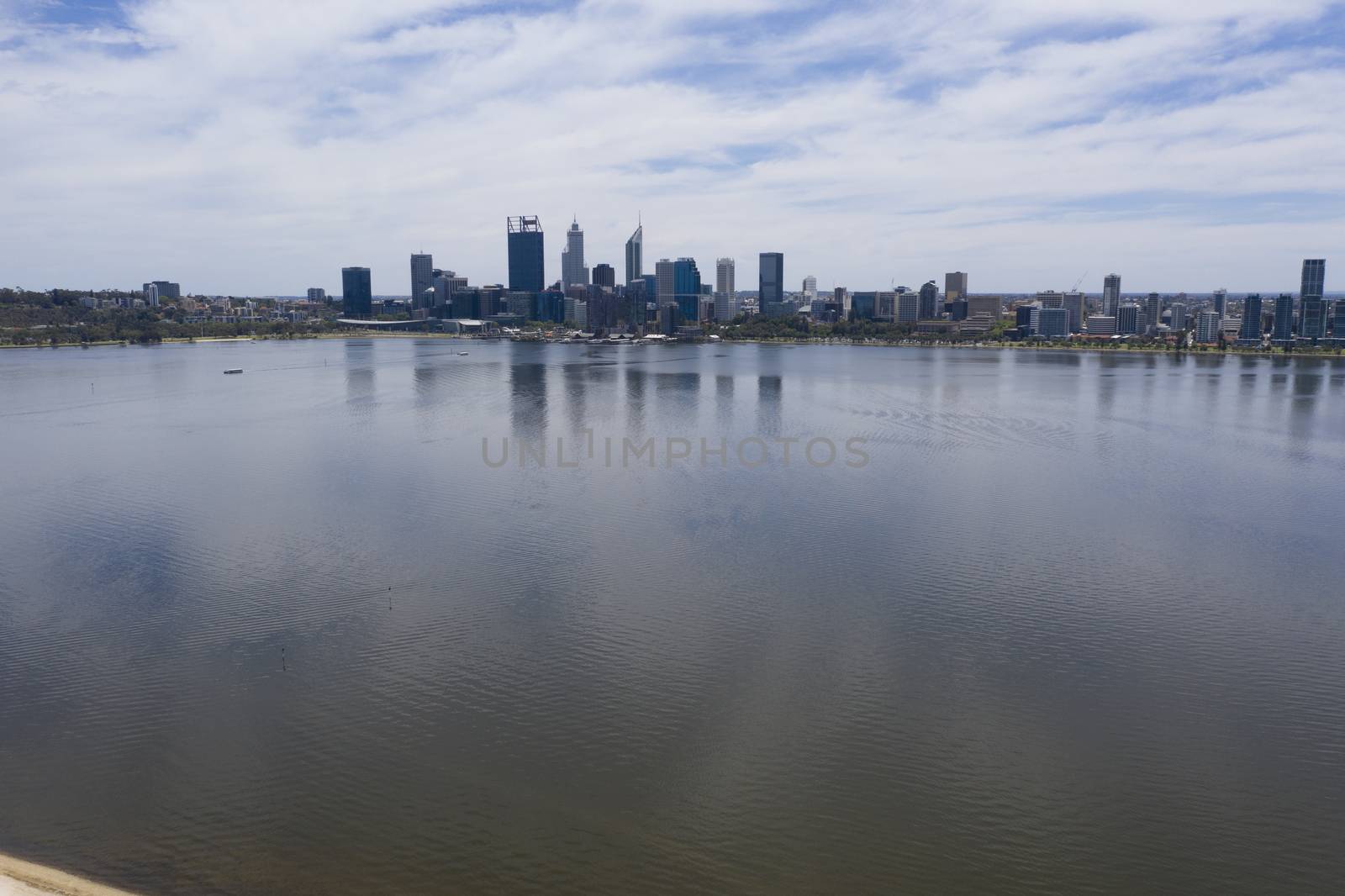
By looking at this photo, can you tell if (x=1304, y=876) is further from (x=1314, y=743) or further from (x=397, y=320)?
(x=397, y=320)

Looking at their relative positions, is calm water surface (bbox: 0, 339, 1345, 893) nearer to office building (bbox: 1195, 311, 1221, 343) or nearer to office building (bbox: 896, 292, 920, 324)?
office building (bbox: 1195, 311, 1221, 343)

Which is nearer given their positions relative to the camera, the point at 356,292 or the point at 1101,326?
the point at 1101,326

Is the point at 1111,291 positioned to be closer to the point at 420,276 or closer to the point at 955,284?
the point at 955,284

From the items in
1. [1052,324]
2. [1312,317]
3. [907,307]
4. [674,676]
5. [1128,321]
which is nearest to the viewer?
[674,676]

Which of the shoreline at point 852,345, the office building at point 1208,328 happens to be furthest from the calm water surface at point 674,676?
the office building at point 1208,328

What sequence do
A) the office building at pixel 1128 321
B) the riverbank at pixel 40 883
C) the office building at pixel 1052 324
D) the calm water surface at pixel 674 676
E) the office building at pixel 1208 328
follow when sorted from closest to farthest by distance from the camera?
the riverbank at pixel 40 883 → the calm water surface at pixel 674 676 → the office building at pixel 1208 328 → the office building at pixel 1052 324 → the office building at pixel 1128 321

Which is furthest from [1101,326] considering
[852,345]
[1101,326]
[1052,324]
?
[852,345]

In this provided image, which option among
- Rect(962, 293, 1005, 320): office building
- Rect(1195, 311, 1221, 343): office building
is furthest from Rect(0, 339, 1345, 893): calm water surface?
Rect(962, 293, 1005, 320): office building

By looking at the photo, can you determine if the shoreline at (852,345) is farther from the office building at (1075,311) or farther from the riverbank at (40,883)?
the riverbank at (40,883)
